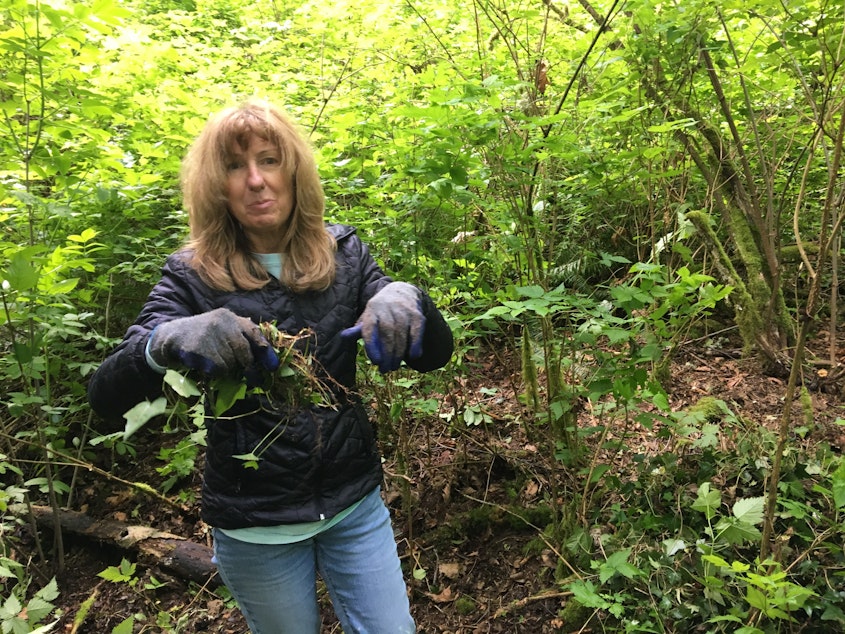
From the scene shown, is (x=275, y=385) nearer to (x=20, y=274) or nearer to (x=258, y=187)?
(x=258, y=187)

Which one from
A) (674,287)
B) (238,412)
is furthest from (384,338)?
(674,287)

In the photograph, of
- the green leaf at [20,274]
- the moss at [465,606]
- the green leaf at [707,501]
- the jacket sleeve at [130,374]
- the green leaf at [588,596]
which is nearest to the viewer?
the jacket sleeve at [130,374]

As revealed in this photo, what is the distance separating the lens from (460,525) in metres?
2.87

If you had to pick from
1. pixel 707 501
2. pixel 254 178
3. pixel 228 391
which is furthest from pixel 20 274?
pixel 707 501

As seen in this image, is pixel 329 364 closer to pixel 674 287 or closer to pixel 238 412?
pixel 238 412

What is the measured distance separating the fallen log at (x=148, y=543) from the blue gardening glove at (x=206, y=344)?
2.19 meters

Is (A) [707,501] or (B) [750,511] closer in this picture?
(B) [750,511]

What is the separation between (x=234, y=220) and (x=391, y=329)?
2.20 feet

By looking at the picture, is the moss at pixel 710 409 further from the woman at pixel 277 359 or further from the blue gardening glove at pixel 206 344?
the blue gardening glove at pixel 206 344

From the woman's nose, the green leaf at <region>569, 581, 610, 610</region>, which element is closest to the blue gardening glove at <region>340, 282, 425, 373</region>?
the woman's nose

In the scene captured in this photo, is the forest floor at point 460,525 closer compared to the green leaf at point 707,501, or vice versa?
the green leaf at point 707,501

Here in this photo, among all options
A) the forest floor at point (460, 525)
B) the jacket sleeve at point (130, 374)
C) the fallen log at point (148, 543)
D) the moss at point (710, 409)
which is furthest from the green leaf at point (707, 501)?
the fallen log at point (148, 543)

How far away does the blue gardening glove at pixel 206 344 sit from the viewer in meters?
1.22

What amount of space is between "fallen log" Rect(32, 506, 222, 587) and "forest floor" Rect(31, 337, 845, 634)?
6cm
